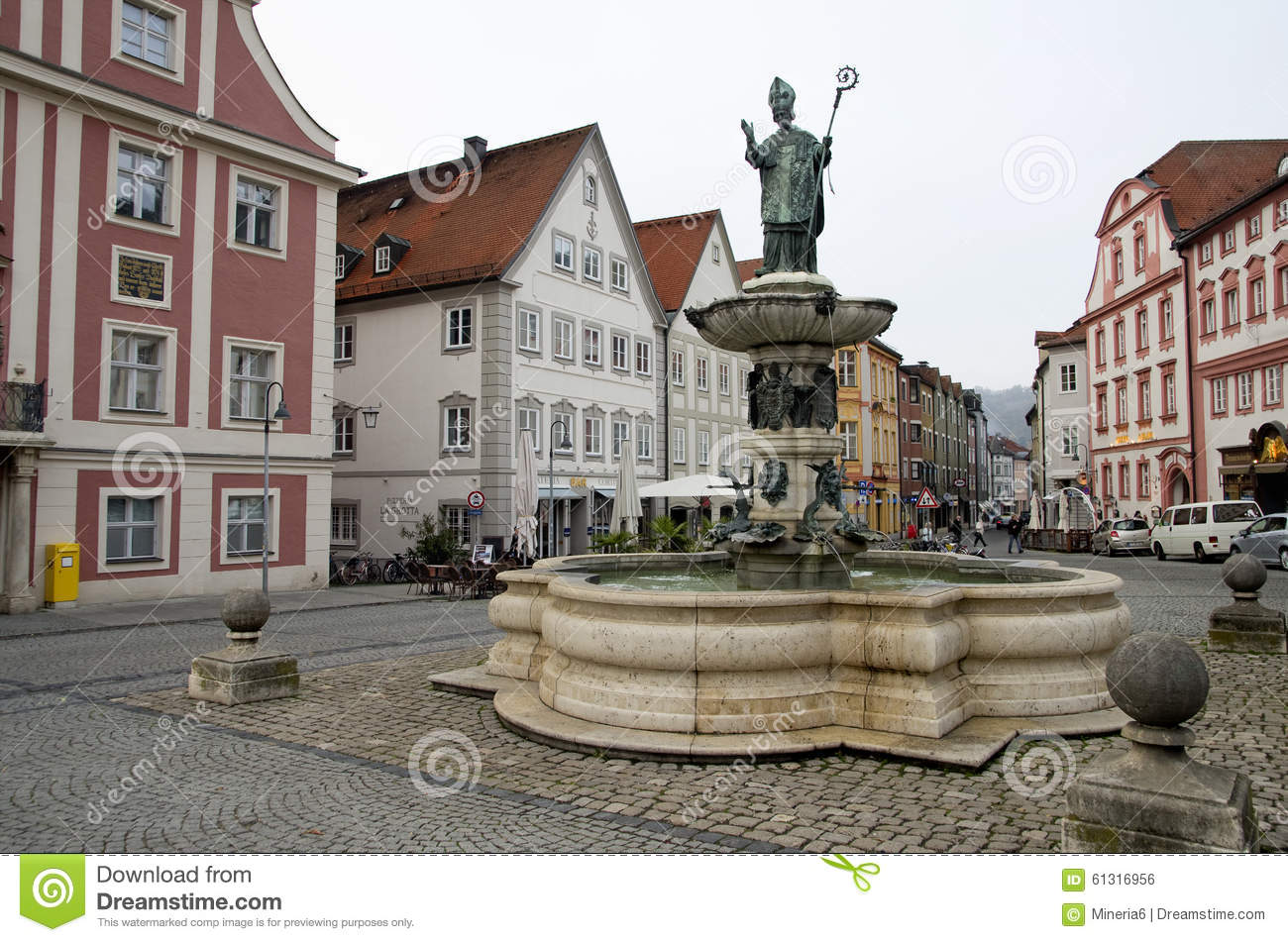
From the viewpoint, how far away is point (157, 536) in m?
19.7

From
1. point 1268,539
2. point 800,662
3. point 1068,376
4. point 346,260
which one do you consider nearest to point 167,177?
point 346,260

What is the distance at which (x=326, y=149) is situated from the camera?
23578 mm

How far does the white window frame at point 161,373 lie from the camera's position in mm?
18797

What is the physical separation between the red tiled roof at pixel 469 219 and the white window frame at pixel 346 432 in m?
4.04

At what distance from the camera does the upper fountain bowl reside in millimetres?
8977

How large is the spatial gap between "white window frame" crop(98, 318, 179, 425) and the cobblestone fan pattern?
505 inches

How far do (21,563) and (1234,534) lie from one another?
30.2 meters

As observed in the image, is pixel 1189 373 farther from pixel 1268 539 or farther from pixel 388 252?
pixel 388 252

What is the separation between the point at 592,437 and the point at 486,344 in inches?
236

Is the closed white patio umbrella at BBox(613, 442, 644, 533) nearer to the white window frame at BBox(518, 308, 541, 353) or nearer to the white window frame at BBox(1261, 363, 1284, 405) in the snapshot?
the white window frame at BBox(518, 308, 541, 353)

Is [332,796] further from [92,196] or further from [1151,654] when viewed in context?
[92,196]

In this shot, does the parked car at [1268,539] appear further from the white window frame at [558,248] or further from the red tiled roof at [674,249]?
the red tiled roof at [674,249]

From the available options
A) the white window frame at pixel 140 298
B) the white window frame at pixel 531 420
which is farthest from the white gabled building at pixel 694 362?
the white window frame at pixel 140 298

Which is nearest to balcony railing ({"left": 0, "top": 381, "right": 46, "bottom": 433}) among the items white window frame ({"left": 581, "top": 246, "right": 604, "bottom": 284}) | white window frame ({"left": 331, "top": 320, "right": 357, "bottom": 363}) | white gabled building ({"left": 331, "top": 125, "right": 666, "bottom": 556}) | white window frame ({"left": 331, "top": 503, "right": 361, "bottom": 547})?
white gabled building ({"left": 331, "top": 125, "right": 666, "bottom": 556})
